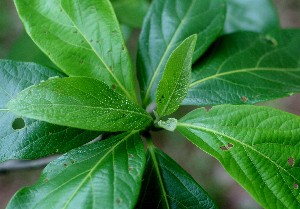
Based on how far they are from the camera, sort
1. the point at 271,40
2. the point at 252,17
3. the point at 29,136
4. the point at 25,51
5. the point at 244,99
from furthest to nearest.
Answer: the point at 25,51 → the point at 252,17 → the point at 271,40 → the point at 244,99 → the point at 29,136

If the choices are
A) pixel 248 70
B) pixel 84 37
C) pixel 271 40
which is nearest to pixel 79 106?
pixel 84 37

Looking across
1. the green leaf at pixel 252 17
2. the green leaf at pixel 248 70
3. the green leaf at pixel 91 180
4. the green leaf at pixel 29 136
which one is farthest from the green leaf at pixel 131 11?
the green leaf at pixel 91 180

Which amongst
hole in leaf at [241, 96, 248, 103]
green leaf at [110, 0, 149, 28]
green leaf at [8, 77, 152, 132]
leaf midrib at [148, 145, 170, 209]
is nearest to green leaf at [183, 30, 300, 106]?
hole in leaf at [241, 96, 248, 103]

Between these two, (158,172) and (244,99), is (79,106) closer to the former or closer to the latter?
(158,172)

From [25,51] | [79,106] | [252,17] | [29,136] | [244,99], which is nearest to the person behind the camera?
[79,106]

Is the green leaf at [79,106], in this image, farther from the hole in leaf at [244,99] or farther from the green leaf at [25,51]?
the green leaf at [25,51]

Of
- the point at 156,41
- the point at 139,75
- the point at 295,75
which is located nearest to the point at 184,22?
the point at 156,41
